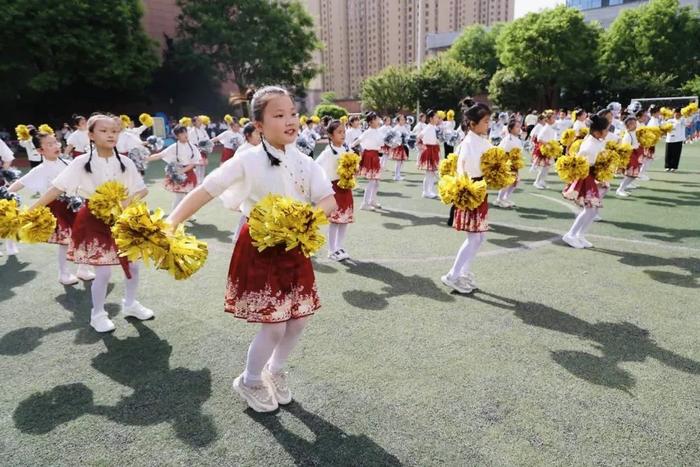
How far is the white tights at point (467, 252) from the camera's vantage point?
5.03 metres

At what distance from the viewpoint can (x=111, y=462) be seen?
261 cm

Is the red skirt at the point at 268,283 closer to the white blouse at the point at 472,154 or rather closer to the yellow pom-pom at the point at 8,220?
the yellow pom-pom at the point at 8,220

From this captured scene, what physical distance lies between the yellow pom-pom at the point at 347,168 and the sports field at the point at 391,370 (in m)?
1.09

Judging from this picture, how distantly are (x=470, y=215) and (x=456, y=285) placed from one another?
2.57 feet

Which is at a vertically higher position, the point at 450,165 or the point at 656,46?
the point at 656,46

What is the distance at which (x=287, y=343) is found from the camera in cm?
304

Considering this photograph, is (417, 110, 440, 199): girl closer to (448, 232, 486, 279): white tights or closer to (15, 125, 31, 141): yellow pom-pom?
(448, 232, 486, 279): white tights

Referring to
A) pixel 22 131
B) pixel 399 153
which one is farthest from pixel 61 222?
pixel 399 153

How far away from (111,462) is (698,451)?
3250mm

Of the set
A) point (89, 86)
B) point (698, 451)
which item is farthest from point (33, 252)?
point (89, 86)

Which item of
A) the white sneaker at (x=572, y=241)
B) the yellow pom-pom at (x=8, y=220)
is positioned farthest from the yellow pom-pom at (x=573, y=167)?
the yellow pom-pom at (x=8, y=220)

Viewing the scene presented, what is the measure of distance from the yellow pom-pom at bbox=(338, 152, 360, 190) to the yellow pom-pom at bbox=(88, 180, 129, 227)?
114 inches

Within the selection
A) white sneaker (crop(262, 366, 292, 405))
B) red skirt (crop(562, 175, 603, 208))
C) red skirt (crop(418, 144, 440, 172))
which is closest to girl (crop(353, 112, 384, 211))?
red skirt (crop(418, 144, 440, 172))

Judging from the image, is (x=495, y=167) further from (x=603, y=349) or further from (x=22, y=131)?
(x=22, y=131)
